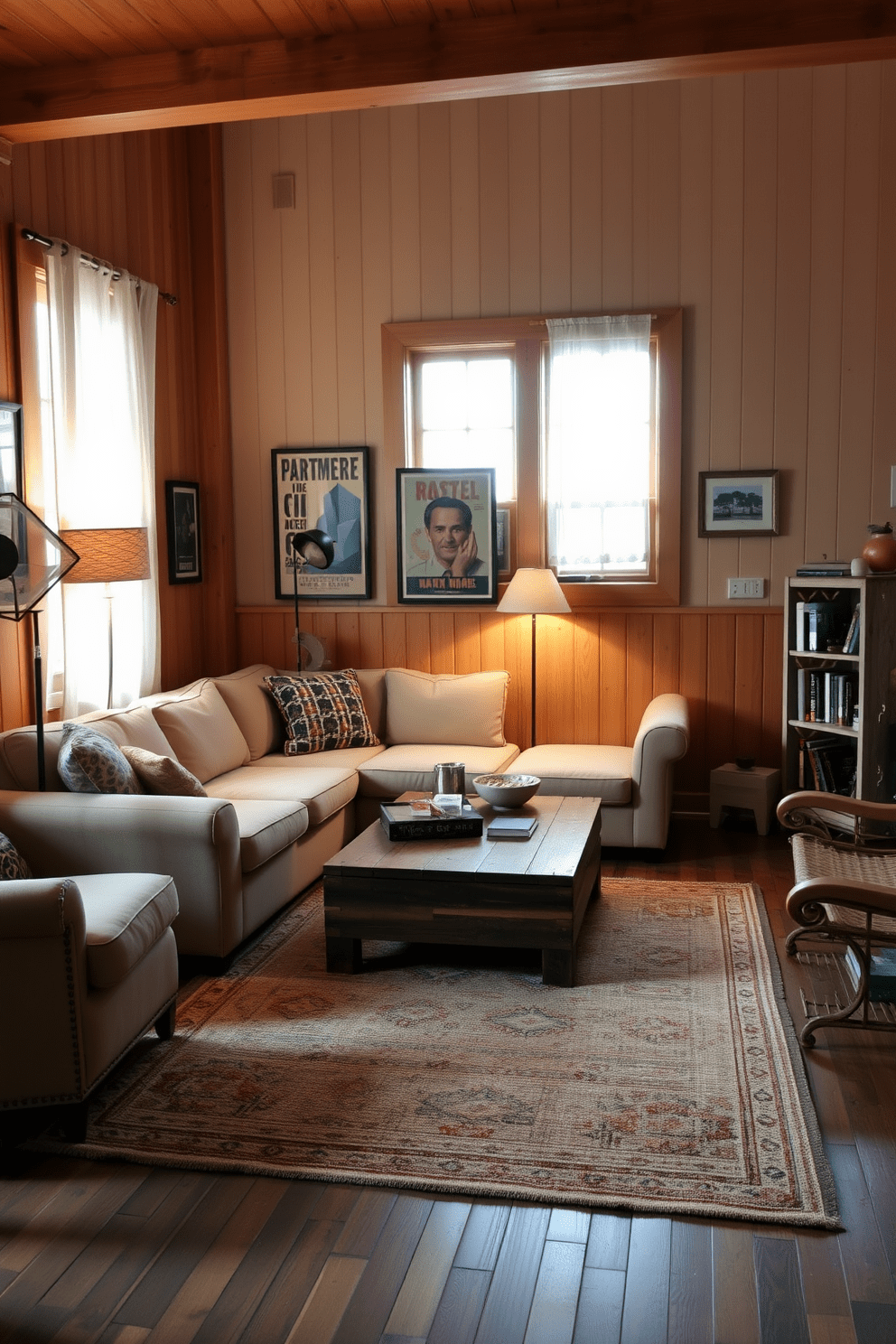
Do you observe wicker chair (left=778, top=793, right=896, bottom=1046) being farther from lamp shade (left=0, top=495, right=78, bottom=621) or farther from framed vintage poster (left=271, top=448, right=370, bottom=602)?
framed vintage poster (left=271, top=448, right=370, bottom=602)

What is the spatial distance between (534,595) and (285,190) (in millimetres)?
2563

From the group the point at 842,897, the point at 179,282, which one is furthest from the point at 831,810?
the point at 179,282

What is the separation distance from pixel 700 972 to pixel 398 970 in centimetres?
99

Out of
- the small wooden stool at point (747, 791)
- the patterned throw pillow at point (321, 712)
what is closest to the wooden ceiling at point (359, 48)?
the patterned throw pillow at point (321, 712)

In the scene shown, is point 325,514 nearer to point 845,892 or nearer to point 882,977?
point 882,977

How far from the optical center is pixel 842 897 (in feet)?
9.40

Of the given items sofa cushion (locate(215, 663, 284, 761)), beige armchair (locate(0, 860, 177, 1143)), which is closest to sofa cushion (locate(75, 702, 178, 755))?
sofa cushion (locate(215, 663, 284, 761))

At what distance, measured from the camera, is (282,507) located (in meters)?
6.14

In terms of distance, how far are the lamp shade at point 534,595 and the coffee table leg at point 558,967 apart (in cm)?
212

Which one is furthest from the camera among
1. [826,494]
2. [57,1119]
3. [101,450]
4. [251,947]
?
[826,494]

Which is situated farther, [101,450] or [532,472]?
[532,472]

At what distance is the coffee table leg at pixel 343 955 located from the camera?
3.75 m

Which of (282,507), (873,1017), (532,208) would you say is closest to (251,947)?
(873,1017)

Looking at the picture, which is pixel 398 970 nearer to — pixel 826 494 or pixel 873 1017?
pixel 873 1017
